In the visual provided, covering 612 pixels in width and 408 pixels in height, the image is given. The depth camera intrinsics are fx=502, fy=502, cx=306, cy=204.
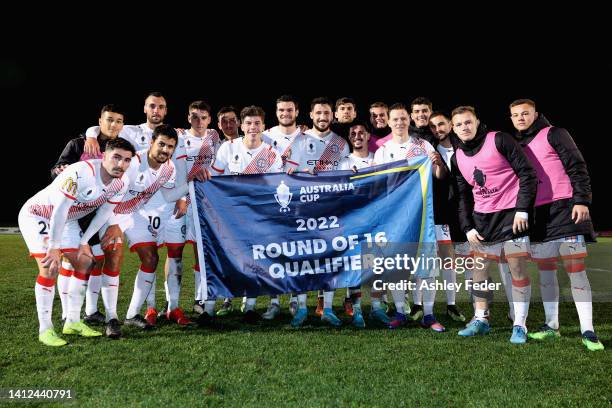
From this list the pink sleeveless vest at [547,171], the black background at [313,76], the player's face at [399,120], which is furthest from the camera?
the black background at [313,76]

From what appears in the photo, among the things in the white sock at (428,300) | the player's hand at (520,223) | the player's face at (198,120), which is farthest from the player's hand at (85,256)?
the player's hand at (520,223)

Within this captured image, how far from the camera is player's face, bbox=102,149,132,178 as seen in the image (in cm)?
429

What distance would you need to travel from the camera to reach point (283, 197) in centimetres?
512

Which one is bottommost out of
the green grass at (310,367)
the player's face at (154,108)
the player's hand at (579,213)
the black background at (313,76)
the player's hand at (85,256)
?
the green grass at (310,367)

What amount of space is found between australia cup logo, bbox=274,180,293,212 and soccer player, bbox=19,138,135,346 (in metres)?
1.47

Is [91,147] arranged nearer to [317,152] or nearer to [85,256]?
[85,256]

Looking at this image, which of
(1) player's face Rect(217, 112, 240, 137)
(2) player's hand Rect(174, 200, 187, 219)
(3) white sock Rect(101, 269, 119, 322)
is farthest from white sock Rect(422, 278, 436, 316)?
(1) player's face Rect(217, 112, 240, 137)

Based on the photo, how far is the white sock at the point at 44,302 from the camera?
429 centimetres

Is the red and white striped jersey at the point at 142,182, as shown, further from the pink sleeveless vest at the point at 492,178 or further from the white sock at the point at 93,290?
the pink sleeveless vest at the point at 492,178

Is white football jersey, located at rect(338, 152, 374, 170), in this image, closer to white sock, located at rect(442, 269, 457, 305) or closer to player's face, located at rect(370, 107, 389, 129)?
player's face, located at rect(370, 107, 389, 129)

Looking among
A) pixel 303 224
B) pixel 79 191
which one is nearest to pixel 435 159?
pixel 303 224

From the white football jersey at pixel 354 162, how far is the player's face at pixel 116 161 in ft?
7.52

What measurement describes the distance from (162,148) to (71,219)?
105 centimetres

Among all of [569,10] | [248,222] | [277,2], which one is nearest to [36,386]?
[248,222]
